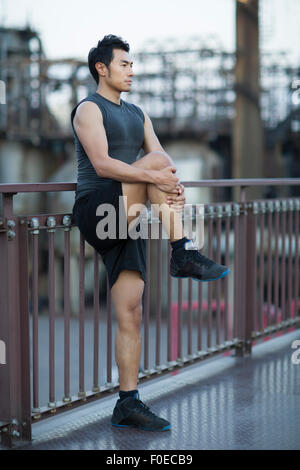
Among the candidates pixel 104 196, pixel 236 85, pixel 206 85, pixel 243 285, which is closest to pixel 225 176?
pixel 206 85

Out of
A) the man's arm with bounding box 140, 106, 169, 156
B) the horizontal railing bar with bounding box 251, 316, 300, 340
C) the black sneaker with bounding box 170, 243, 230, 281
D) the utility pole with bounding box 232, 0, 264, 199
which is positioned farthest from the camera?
the utility pole with bounding box 232, 0, 264, 199

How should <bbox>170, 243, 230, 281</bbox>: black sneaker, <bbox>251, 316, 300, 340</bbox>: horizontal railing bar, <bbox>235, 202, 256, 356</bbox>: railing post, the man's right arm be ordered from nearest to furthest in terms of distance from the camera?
the man's right arm
<bbox>170, 243, 230, 281</bbox>: black sneaker
<bbox>235, 202, 256, 356</bbox>: railing post
<bbox>251, 316, 300, 340</bbox>: horizontal railing bar

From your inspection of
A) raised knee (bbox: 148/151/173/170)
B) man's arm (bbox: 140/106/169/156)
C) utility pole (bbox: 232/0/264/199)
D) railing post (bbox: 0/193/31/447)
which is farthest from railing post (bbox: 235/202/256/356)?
utility pole (bbox: 232/0/264/199)

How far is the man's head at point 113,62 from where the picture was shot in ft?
10.4

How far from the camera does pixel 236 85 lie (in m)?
14.1

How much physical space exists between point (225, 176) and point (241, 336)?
12605 mm

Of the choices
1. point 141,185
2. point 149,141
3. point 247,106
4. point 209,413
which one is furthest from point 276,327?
point 247,106

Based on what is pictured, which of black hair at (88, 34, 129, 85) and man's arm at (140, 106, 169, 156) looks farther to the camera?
man's arm at (140, 106, 169, 156)

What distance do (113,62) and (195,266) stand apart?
909 millimetres

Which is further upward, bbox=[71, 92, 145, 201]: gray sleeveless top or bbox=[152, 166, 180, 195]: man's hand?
bbox=[71, 92, 145, 201]: gray sleeveless top

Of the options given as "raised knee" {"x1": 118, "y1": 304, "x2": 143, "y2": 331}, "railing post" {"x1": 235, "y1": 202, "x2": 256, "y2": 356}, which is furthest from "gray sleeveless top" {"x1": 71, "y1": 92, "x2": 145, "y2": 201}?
"railing post" {"x1": 235, "y1": 202, "x2": 256, "y2": 356}

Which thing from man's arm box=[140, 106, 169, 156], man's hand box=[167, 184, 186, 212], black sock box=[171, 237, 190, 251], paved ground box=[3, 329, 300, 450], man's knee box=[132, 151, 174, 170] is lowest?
paved ground box=[3, 329, 300, 450]

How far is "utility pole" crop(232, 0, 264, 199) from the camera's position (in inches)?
544

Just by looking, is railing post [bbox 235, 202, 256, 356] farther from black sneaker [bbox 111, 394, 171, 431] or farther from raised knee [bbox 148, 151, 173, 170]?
raised knee [bbox 148, 151, 173, 170]
